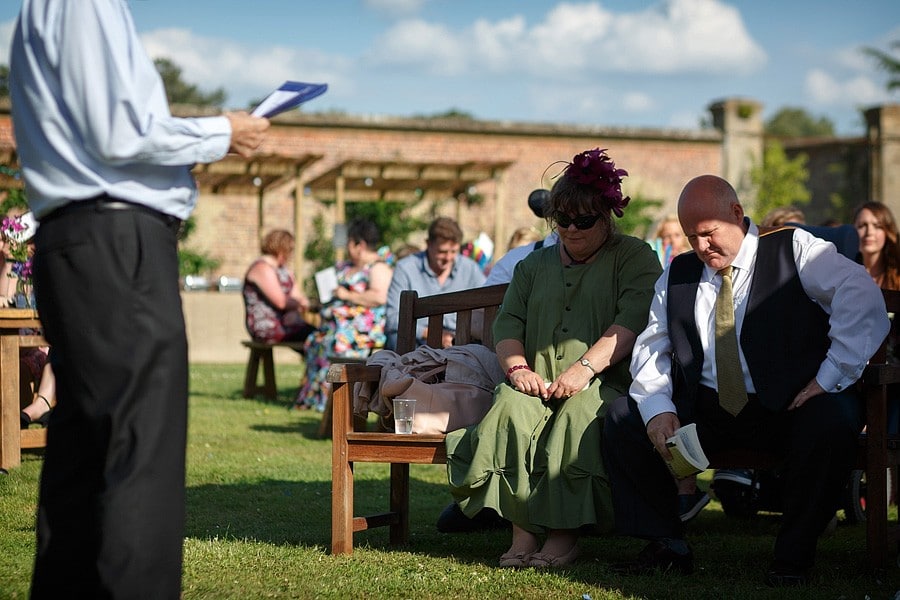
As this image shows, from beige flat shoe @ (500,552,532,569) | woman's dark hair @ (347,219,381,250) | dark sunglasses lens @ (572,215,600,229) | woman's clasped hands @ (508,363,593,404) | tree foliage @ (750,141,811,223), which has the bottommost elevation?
beige flat shoe @ (500,552,532,569)

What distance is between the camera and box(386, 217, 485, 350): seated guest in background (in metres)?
8.68

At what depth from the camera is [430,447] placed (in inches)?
182

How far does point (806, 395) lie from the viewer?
4285 mm

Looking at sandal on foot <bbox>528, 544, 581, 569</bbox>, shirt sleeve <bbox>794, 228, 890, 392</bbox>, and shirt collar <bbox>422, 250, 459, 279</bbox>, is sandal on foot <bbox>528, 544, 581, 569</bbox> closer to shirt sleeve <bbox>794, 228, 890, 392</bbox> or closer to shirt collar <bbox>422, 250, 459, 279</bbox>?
shirt sleeve <bbox>794, 228, 890, 392</bbox>

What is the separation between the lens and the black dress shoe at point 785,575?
4188 mm

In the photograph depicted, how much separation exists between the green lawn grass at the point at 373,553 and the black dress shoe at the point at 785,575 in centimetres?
6

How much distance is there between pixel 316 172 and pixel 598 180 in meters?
20.5

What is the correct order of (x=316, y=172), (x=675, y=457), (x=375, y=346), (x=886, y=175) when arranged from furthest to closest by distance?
(x=886, y=175), (x=316, y=172), (x=375, y=346), (x=675, y=457)

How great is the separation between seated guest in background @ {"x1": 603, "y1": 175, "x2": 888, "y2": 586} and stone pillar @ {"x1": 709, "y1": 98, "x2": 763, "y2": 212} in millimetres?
24080

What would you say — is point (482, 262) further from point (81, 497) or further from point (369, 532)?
point (81, 497)

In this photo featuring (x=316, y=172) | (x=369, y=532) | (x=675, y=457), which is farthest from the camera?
(x=316, y=172)

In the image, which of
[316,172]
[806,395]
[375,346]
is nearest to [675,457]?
[806,395]

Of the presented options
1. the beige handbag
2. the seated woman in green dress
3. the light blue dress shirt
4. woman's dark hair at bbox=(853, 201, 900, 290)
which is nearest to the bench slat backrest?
the seated woman in green dress

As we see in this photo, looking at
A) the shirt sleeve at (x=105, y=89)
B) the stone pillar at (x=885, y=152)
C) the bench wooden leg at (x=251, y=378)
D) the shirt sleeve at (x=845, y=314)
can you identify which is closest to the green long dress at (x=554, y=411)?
the shirt sleeve at (x=845, y=314)
